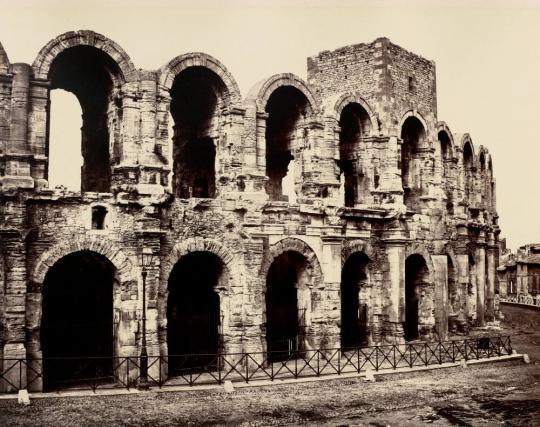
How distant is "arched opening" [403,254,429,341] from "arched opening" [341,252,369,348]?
2.25 m

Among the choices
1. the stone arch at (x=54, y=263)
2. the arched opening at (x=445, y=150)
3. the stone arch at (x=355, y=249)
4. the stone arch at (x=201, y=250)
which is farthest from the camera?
the arched opening at (x=445, y=150)

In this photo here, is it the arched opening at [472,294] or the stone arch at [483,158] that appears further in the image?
the stone arch at [483,158]

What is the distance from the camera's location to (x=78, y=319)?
1931 centimetres

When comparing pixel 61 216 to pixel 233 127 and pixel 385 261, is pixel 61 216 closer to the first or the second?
pixel 233 127

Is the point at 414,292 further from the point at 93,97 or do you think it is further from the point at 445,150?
the point at 93,97

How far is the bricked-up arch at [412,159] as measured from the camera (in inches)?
1002

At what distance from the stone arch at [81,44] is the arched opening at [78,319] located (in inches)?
193

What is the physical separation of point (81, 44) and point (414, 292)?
15187mm

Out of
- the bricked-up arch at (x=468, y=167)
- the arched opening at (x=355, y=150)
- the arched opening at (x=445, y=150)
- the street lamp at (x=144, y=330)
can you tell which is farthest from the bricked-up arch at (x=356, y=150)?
the street lamp at (x=144, y=330)

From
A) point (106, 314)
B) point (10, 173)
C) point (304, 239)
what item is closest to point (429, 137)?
point (304, 239)

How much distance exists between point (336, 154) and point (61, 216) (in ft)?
29.8

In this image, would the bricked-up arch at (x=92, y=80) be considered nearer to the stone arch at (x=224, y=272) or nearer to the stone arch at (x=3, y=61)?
the stone arch at (x=3, y=61)

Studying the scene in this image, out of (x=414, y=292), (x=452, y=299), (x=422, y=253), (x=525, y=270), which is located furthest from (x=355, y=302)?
(x=525, y=270)

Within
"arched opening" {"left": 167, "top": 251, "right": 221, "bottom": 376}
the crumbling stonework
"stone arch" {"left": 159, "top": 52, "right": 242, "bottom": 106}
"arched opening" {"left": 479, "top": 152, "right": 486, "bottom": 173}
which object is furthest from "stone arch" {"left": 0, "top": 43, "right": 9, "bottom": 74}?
the crumbling stonework
